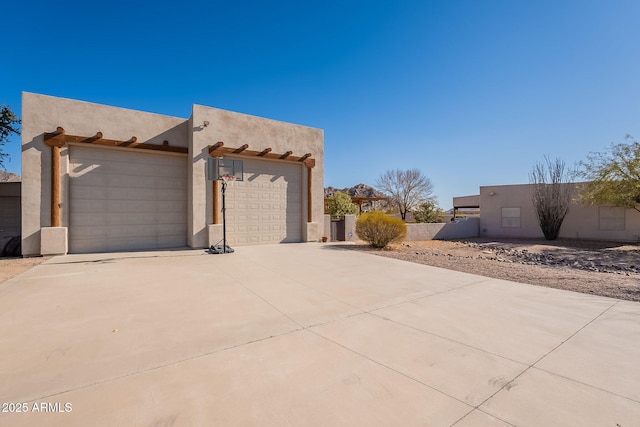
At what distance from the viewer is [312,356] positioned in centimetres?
273

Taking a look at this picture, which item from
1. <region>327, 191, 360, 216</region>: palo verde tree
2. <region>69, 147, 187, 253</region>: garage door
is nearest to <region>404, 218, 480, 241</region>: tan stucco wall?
<region>327, 191, 360, 216</region>: palo verde tree

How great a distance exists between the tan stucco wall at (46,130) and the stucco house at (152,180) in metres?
0.02

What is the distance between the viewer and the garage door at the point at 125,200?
30.4 feet

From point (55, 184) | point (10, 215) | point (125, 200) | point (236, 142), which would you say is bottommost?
point (10, 215)

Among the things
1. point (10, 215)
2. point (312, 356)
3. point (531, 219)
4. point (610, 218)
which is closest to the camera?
point (312, 356)

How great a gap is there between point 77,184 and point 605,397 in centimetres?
1277

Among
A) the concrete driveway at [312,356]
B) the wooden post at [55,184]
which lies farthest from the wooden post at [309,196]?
the wooden post at [55,184]

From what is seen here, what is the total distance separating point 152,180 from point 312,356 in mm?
10254

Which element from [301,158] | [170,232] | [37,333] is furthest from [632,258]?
[170,232]

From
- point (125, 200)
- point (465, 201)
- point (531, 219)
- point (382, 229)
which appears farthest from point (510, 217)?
point (125, 200)

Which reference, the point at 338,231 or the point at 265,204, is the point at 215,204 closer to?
the point at 265,204

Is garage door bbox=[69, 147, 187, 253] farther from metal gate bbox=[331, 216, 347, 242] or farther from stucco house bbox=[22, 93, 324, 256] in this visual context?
metal gate bbox=[331, 216, 347, 242]

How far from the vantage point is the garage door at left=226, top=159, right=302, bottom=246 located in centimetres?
1122

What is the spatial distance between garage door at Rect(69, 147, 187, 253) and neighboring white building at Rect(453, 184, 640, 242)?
20736 mm
